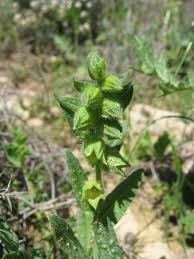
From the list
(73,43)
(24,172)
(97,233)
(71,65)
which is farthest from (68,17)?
(97,233)

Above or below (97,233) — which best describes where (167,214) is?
below

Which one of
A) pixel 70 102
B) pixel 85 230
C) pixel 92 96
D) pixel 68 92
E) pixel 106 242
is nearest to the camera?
pixel 92 96

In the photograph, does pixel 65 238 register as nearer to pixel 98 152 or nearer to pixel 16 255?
pixel 16 255

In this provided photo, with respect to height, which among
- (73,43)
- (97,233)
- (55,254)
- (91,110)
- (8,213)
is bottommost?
(73,43)

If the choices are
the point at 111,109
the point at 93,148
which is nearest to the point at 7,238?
the point at 93,148

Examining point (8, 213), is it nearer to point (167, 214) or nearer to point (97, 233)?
point (97, 233)

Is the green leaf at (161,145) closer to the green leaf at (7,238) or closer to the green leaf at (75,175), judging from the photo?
the green leaf at (75,175)

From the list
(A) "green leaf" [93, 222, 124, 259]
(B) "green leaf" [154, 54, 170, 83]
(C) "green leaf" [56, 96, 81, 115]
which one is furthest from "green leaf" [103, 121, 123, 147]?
(B) "green leaf" [154, 54, 170, 83]

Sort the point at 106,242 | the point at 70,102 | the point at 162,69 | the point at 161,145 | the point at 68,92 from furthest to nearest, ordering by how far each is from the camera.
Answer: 1. the point at 68,92
2. the point at 161,145
3. the point at 162,69
4. the point at 106,242
5. the point at 70,102
